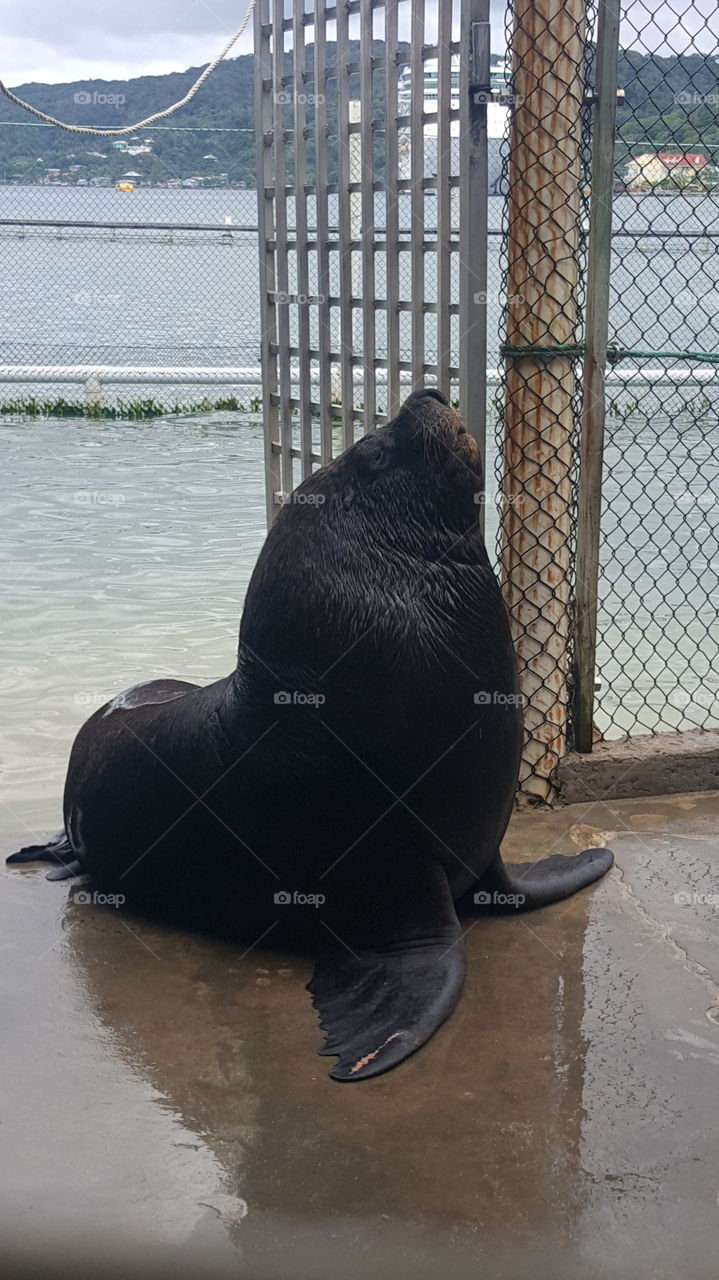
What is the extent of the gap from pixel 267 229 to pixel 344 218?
625 millimetres

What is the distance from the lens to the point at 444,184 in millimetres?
4020

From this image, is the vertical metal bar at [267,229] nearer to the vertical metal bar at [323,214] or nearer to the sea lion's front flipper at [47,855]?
the vertical metal bar at [323,214]

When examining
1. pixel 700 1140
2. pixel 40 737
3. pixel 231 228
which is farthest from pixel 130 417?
pixel 700 1140

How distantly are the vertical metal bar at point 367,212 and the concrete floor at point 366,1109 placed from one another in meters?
1.85

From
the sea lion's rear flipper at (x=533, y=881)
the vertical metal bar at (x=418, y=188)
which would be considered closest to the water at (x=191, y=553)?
the vertical metal bar at (x=418, y=188)

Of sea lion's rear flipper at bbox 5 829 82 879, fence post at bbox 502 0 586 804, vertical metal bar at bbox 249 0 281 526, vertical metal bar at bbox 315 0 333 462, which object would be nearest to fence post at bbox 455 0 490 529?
fence post at bbox 502 0 586 804


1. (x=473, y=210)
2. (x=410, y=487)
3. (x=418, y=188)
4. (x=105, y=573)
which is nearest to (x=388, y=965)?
(x=410, y=487)

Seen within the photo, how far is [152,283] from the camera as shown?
47.5 meters

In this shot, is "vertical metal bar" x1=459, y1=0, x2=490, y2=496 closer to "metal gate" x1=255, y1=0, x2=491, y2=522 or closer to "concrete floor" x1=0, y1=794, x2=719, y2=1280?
"metal gate" x1=255, y1=0, x2=491, y2=522

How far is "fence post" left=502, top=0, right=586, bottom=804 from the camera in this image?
395 centimetres

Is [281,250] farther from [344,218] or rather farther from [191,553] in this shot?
[191,553]

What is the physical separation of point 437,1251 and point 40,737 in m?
3.34

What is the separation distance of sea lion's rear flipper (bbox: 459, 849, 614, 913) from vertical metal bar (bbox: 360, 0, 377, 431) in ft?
5.05

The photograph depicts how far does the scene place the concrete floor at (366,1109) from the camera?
220cm
